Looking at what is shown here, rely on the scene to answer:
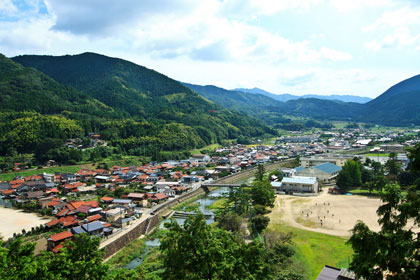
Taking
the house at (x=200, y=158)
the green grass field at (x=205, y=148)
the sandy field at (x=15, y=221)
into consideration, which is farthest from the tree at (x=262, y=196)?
the green grass field at (x=205, y=148)

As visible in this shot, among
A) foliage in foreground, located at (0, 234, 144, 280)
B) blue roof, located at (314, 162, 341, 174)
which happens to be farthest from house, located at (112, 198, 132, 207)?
blue roof, located at (314, 162, 341, 174)

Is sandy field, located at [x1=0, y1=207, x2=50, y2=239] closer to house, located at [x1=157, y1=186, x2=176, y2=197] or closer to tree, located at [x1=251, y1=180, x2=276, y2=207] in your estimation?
house, located at [x1=157, y1=186, x2=176, y2=197]

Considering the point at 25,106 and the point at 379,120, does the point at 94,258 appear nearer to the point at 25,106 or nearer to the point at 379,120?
the point at 25,106

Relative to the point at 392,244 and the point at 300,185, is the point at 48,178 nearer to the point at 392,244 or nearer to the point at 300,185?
the point at 300,185

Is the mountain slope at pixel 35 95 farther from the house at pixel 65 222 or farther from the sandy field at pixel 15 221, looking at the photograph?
the house at pixel 65 222

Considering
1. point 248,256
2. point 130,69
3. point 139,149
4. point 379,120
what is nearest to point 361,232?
point 248,256

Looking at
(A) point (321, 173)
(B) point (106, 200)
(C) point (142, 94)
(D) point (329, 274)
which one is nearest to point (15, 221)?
(B) point (106, 200)
